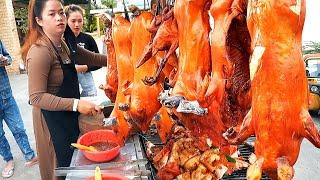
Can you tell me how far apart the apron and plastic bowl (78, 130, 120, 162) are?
533 mm

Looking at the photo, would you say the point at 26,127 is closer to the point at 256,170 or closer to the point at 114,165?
the point at 114,165

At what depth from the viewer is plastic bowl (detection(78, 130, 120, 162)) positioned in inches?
87.0

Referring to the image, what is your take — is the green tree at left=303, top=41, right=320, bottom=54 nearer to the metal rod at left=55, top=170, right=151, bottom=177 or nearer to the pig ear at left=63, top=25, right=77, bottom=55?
the pig ear at left=63, top=25, right=77, bottom=55

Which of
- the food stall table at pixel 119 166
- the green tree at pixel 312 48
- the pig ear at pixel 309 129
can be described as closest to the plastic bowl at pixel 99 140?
the food stall table at pixel 119 166

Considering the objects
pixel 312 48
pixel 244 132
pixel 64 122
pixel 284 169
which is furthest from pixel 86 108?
pixel 312 48

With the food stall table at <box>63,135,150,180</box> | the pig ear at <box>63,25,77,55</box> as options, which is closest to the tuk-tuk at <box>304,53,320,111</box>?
the pig ear at <box>63,25,77,55</box>

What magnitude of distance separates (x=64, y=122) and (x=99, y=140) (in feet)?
1.86

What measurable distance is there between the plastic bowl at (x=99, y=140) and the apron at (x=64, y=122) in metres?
0.53

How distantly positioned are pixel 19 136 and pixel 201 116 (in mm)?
4071

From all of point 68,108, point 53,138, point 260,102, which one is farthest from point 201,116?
point 53,138

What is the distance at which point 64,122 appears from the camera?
2910mm

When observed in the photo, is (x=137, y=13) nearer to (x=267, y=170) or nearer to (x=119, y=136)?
(x=119, y=136)

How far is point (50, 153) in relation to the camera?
2986 mm

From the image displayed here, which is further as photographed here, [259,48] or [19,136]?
[19,136]
